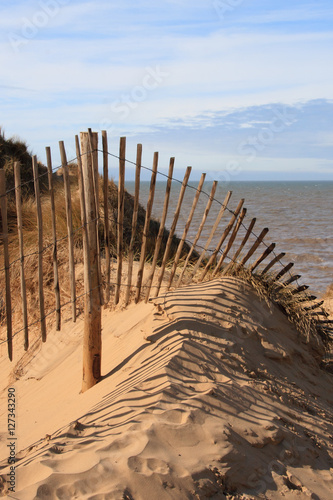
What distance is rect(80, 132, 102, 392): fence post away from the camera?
3.52 meters

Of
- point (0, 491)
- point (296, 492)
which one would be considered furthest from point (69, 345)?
point (296, 492)

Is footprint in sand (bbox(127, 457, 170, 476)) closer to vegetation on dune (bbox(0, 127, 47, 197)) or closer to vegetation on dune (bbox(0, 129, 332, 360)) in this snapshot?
vegetation on dune (bbox(0, 129, 332, 360))

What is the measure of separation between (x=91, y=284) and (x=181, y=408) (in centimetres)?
128

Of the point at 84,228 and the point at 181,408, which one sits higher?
the point at 84,228

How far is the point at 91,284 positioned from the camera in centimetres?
368

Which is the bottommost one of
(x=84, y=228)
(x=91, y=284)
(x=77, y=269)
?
(x=77, y=269)

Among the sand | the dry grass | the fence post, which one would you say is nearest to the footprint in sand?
the sand

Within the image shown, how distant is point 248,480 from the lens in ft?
8.45

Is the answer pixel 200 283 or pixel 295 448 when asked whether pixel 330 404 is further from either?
pixel 200 283

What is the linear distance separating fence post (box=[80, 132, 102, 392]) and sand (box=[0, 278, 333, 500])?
0.15m

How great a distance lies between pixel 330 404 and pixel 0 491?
2.98 metres

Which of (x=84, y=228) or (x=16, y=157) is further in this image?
(x=16, y=157)

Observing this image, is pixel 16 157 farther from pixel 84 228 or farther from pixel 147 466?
pixel 147 466

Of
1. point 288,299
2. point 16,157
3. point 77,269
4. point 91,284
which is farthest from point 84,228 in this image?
point 16,157
